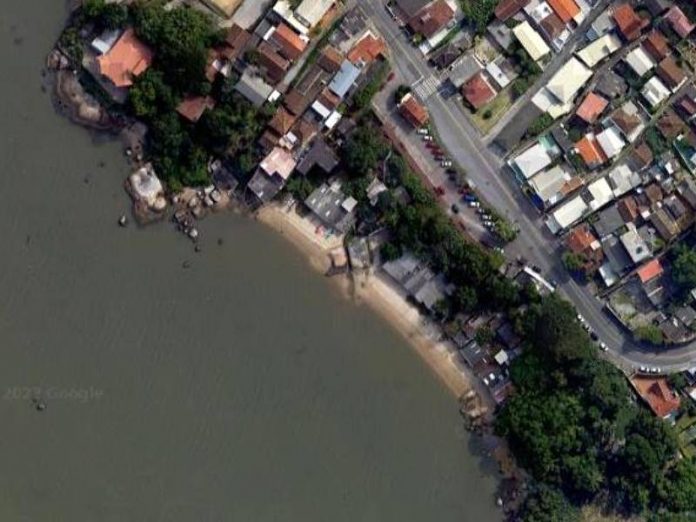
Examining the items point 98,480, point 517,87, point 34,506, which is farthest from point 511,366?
point 34,506

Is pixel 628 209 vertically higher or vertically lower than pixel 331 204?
higher

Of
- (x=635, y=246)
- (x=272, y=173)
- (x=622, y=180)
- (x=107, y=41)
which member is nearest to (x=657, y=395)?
(x=635, y=246)

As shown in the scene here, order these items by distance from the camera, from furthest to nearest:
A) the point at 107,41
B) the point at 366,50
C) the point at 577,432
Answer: the point at 577,432 < the point at 366,50 < the point at 107,41

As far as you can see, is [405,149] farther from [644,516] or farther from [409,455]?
[644,516]

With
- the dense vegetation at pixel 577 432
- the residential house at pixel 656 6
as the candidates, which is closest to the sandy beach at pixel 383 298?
the dense vegetation at pixel 577 432

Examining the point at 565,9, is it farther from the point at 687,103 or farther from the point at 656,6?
the point at 687,103

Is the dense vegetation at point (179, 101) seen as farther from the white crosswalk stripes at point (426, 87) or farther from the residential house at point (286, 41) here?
the white crosswalk stripes at point (426, 87)
